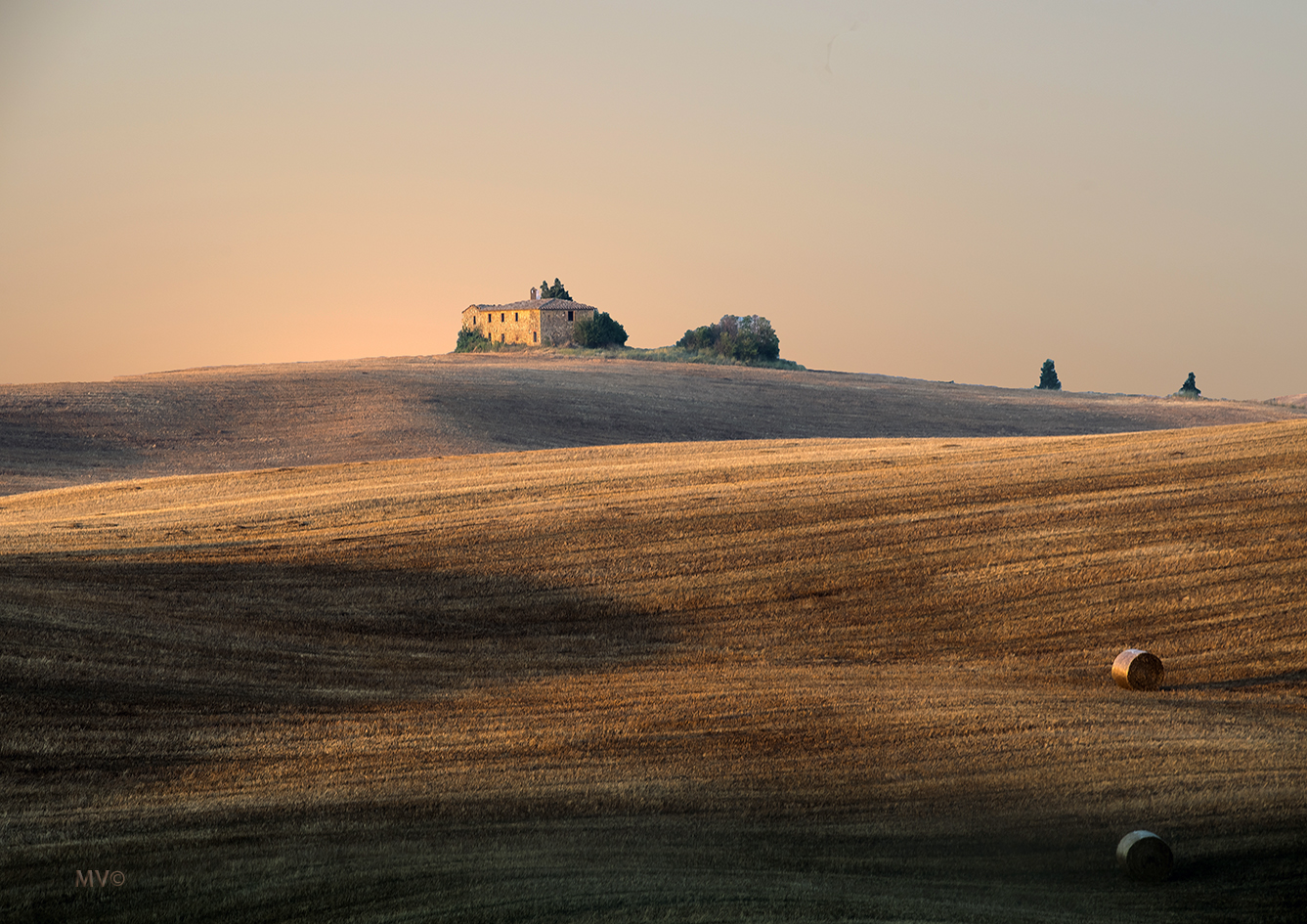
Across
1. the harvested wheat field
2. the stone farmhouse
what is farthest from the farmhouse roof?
the harvested wheat field

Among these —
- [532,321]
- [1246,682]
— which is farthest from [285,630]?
[532,321]

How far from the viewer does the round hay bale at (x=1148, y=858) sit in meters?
7.23

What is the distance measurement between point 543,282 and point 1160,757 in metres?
87.4

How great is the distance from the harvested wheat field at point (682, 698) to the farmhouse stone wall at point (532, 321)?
6598 cm

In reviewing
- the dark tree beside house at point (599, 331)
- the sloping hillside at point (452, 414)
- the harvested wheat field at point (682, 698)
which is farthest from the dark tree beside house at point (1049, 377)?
the harvested wheat field at point (682, 698)

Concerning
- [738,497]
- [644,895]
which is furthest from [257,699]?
[738,497]

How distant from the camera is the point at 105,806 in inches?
306

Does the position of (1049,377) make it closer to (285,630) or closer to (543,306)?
(543,306)

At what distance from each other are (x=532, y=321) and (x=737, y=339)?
17.4m

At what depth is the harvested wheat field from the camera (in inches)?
279

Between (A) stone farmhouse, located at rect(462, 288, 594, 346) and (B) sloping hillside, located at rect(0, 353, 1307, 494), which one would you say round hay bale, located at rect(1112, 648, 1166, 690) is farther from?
(A) stone farmhouse, located at rect(462, 288, 594, 346)

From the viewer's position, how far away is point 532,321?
86438mm

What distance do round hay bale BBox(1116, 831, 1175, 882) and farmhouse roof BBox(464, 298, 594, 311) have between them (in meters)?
80.5

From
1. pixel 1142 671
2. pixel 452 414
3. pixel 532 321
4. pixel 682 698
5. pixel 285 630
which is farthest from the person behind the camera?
pixel 532 321
